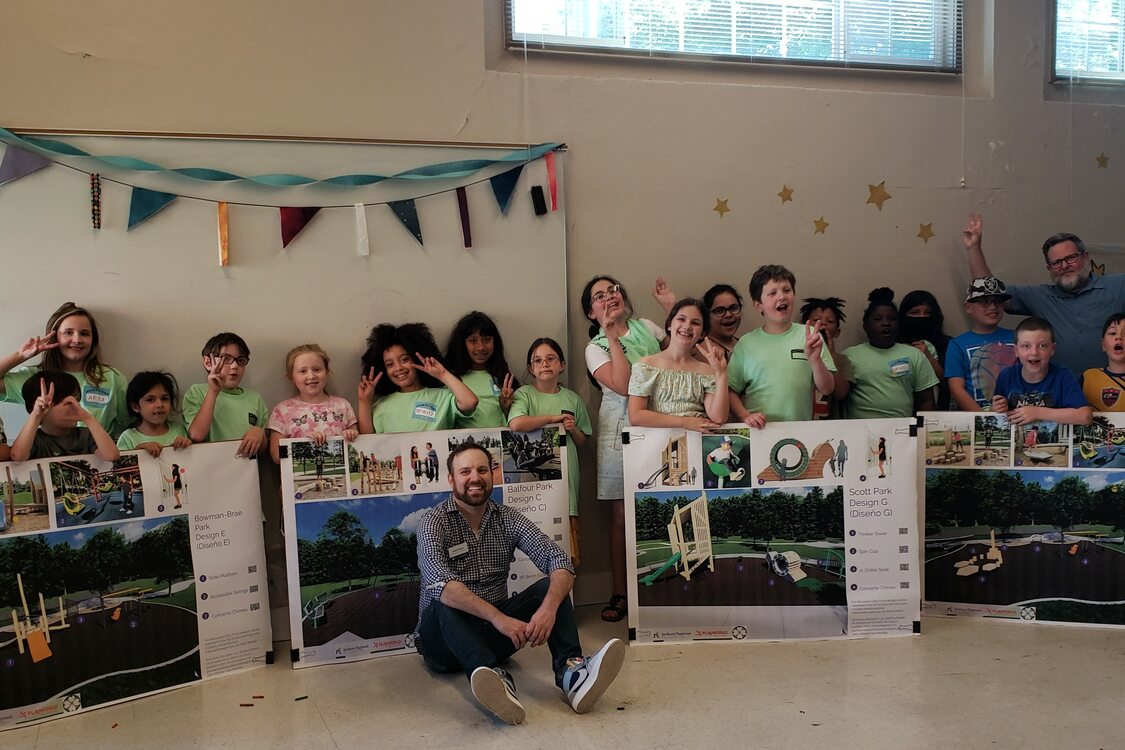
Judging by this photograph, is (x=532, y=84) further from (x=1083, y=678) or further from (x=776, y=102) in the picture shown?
(x=1083, y=678)

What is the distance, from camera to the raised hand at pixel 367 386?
145 inches

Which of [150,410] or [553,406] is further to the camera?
[553,406]

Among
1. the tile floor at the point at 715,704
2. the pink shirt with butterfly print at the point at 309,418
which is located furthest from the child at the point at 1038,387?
the pink shirt with butterfly print at the point at 309,418

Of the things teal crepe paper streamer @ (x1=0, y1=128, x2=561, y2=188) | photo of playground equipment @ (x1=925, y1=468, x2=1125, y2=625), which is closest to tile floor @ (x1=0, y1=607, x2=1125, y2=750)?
photo of playground equipment @ (x1=925, y1=468, x2=1125, y2=625)

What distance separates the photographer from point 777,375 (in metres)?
3.63

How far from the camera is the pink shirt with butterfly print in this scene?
3566 millimetres

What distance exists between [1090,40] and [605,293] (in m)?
2.91

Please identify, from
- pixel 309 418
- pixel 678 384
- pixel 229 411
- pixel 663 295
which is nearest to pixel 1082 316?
pixel 663 295

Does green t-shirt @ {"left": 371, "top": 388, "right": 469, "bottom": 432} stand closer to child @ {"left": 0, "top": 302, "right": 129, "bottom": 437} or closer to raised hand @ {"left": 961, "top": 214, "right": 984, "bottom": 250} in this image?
child @ {"left": 0, "top": 302, "right": 129, "bottom": 437}

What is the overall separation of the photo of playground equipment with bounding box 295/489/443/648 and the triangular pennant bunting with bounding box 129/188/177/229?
128 centimetres

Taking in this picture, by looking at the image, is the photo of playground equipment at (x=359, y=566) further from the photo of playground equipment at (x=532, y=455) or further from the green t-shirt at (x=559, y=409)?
the green t-shirt at (x=559, y=409)

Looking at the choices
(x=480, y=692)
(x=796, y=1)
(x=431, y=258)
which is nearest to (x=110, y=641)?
(x=480, y=692)

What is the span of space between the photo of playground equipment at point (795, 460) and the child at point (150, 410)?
2115 millimetres

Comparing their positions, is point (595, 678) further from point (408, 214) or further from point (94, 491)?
point (408, 214)
